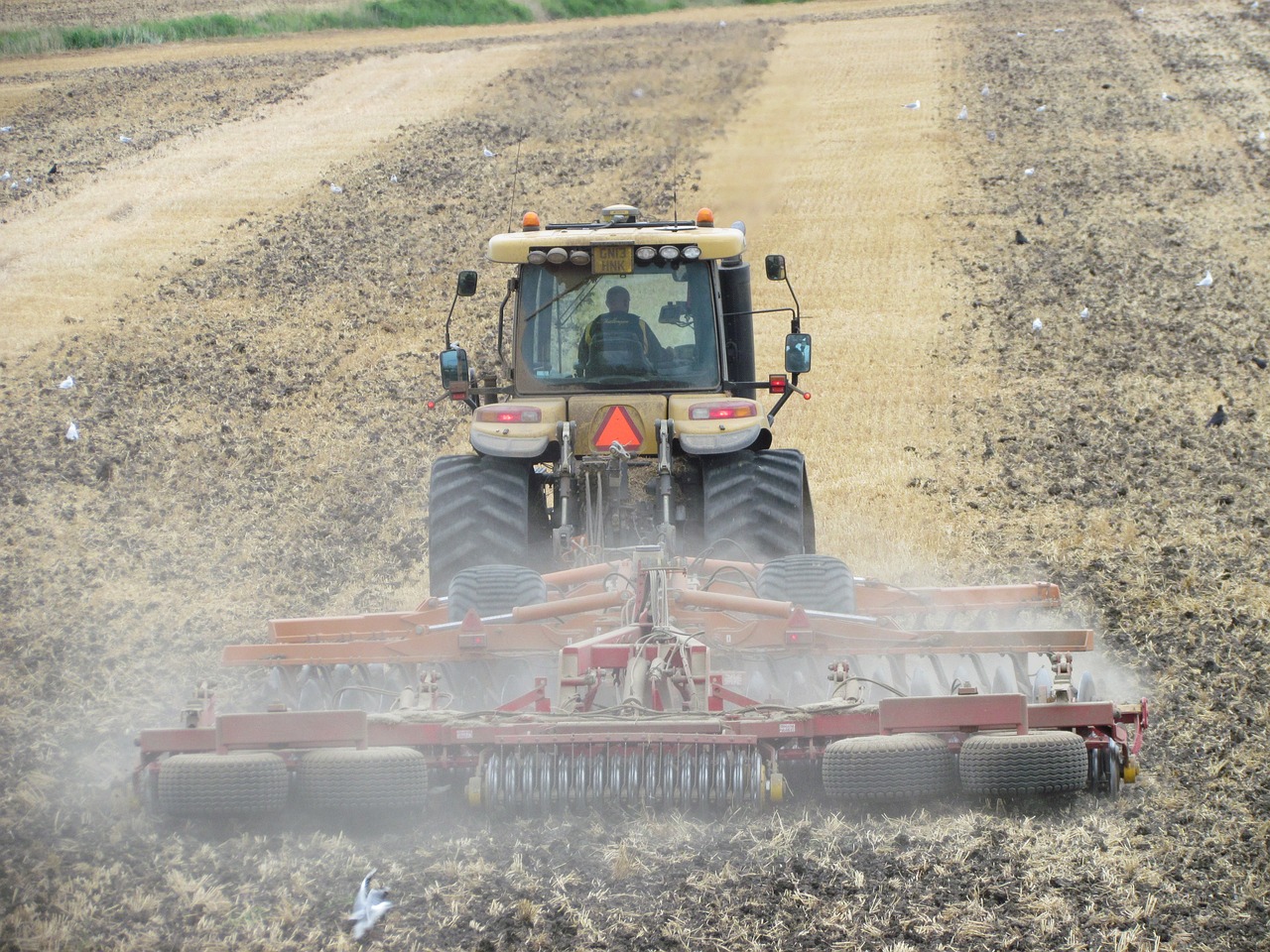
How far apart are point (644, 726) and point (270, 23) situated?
3123 centimetres

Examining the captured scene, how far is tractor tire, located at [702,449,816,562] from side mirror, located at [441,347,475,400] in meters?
1.43

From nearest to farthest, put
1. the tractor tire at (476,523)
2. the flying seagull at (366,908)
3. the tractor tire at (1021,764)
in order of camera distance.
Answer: the flying seagull at (366,908) < the tractor tire at (1021,764) < the tractor tire at (476,523)

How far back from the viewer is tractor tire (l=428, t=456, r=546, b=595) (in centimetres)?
761

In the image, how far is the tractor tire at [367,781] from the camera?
559cm

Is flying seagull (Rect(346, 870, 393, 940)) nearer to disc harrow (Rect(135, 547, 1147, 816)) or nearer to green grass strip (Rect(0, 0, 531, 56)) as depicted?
disc harrow (Rect(135, 547, 1147, 816))

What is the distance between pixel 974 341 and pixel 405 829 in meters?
10.8

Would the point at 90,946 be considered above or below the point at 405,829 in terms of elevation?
below

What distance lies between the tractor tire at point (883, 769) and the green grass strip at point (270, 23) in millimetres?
28686

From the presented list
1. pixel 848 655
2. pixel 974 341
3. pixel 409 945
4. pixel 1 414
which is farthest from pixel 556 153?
pixel 409 945

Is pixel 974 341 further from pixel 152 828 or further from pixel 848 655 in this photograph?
pixel 152 828

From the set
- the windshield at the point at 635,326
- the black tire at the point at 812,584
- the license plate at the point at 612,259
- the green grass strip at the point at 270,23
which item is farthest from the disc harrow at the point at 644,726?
the green grass strip at the point at 270,23

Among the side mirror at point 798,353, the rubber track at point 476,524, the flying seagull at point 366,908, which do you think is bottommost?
the flying seagull at point 366,908

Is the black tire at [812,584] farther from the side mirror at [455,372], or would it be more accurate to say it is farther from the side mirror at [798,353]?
the side mirror at [455,372]

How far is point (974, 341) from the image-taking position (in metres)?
15.4
